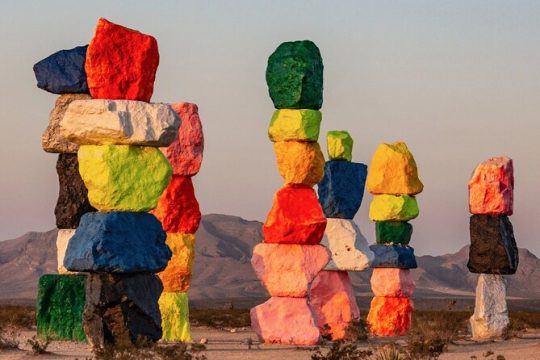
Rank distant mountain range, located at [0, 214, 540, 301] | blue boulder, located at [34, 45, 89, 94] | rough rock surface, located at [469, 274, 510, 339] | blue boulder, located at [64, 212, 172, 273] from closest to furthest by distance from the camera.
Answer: blue boulder, located at [64, 212, 172, 273] < blue boulder, located at [34, 45, 89, 94] < rough rock surface, located at [469, 274, 510, 339] < distant mountain range, located at [0, 214, 540, 301]

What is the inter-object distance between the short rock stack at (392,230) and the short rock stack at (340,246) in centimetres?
258

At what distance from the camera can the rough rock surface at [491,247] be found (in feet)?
81.6

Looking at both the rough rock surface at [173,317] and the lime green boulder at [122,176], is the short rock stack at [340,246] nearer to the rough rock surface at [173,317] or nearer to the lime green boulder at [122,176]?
the rough rock surface at [173,317]

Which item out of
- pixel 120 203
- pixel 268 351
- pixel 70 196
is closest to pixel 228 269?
pixel 70 196

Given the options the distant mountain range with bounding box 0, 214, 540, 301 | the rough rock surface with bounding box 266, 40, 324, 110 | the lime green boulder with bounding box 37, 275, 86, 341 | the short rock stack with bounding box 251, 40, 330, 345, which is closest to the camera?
the lime green boulder with bounding box 37, 275, 86, 341

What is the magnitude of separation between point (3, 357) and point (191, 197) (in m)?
5.45

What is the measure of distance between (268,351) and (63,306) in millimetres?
3673

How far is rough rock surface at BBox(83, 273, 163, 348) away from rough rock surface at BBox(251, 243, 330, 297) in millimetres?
4603

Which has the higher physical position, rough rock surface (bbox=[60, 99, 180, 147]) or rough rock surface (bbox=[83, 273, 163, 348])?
rough rock surface (bbox=[60, 99, 180, 147])

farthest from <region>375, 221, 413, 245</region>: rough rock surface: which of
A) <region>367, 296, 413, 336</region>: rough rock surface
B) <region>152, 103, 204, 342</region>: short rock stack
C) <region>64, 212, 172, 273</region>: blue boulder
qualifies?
<region>64, 212, 172, 273</region>: blue boulder

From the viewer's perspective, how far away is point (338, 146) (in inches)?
966

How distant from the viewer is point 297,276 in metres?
21.0

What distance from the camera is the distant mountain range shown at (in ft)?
295

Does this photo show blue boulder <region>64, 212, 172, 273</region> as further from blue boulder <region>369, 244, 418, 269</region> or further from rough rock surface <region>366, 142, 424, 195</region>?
blue boulder <region>369, 244, 418, 269</region>
